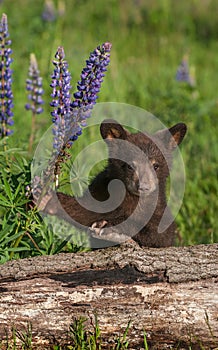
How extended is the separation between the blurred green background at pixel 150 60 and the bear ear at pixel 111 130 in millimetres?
681

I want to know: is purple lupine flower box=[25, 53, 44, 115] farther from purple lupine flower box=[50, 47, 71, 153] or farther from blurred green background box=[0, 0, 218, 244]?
purple lupine flower box=[50, 47, 71, 153]

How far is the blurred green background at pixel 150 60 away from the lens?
18.1 feet

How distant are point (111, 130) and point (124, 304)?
1375 millimetres

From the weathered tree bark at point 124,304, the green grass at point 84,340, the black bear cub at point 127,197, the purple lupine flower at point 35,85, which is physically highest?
the purple lupine flower at point 35,85

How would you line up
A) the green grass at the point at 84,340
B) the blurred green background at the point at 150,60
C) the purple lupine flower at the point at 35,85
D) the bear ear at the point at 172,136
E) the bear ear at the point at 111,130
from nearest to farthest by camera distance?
→ the green grass at the point at 84,340, the bear ear at the point at 111,130, the bear ear at the point at 172,136, the purple lupine flower at the point at 35,85, the blurred green background at the point at 150,60

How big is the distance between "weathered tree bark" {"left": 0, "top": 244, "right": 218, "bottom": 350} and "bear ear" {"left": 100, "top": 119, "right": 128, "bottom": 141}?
3.80 feet

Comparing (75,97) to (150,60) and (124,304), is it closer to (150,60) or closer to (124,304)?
(124,304)

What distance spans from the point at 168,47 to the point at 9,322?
7581 mm

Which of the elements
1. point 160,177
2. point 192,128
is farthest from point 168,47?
point 160,177

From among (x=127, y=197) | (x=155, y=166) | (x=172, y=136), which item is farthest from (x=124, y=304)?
(x=172, y=136)

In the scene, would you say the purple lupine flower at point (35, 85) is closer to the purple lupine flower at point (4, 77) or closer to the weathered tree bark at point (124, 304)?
the purple lupine flower at point (4, 77)

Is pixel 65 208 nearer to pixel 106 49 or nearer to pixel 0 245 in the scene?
pixel 0 245

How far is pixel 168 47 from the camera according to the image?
32.0 ft

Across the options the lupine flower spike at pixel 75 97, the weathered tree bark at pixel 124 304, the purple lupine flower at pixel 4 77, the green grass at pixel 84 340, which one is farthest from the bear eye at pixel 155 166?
the green grass at pixel 84 340
